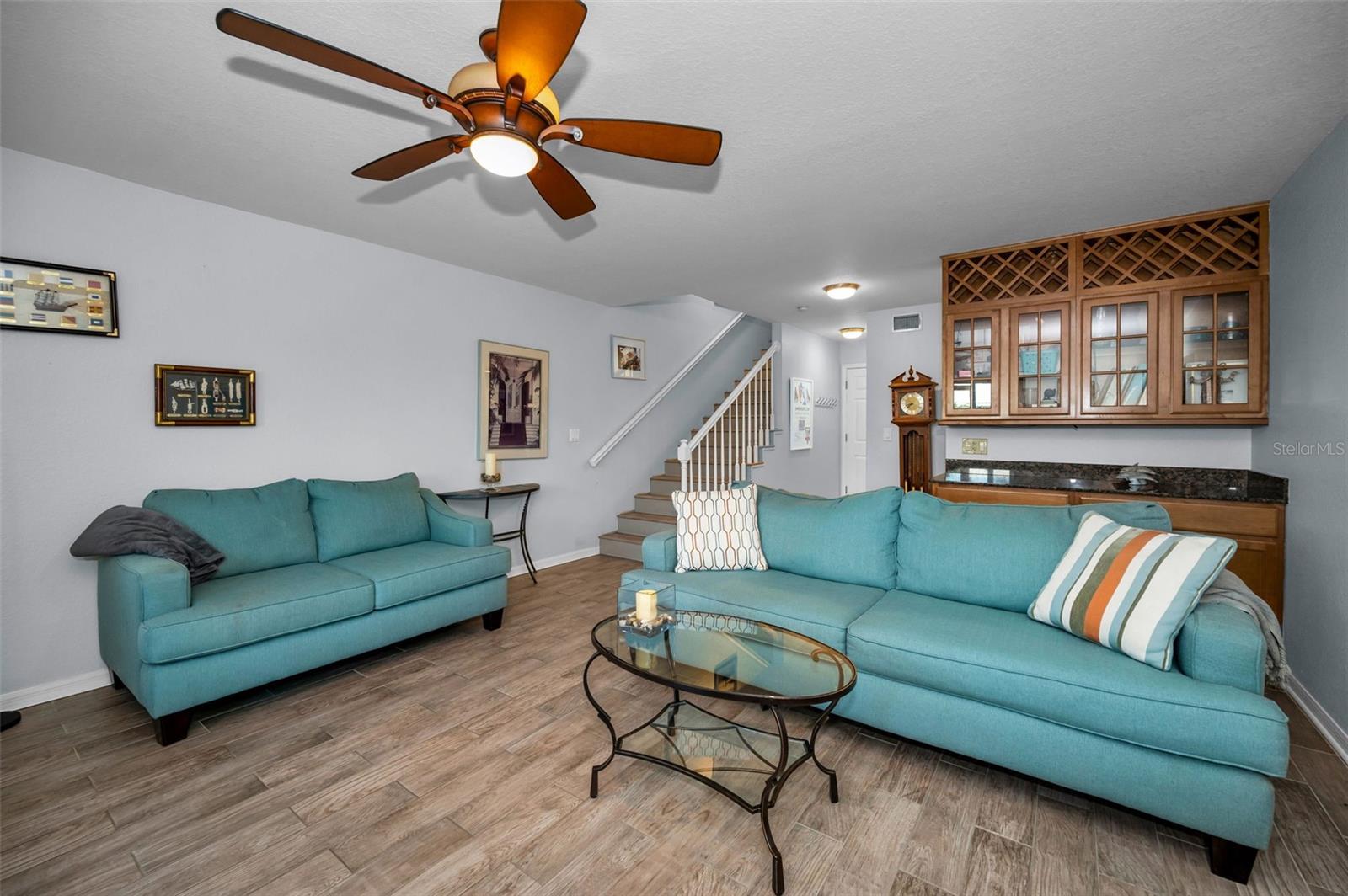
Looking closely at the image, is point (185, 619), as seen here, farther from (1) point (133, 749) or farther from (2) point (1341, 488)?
(2) point (1341, 488)

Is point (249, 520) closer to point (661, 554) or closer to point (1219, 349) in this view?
point (661, 554)

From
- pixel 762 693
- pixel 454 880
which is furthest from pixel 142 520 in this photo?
pixel 762 693

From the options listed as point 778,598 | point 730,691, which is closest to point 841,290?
point 778,598

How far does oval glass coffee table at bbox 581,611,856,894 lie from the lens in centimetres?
163

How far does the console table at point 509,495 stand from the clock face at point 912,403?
3.20m

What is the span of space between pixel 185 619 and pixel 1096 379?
503cm

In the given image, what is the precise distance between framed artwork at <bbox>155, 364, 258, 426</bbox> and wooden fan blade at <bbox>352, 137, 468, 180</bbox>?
6.01ft

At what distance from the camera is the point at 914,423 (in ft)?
15.8

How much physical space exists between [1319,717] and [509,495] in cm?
448

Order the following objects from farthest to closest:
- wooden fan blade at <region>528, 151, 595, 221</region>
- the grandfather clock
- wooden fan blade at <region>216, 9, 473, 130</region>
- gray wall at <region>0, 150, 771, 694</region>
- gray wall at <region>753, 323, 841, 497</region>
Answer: gray wall at <region>753, 323, 841, 497</region>
the grandfather clock
gray wall at <region>0, 150, 771, 694</region>
wooden fan blade at <region>528, 151, 595, 221</region>
wooden fan blade at <region>216, 9, 473, 130</region>

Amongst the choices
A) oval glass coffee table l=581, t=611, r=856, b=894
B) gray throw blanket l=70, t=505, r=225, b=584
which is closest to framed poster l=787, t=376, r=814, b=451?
oval glass coffee table l=581, t=611, r=856, b=894

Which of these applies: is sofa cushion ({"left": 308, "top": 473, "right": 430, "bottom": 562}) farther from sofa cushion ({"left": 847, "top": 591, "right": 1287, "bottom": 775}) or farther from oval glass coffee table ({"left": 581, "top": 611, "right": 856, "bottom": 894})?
sofa cushion ({"left": 847, "top": 591, "right": 1287, "bottom": 775})

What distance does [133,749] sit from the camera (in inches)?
85.0

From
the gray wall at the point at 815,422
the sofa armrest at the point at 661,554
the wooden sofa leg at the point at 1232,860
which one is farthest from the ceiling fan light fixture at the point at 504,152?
the gray wall at the point at 815,422
